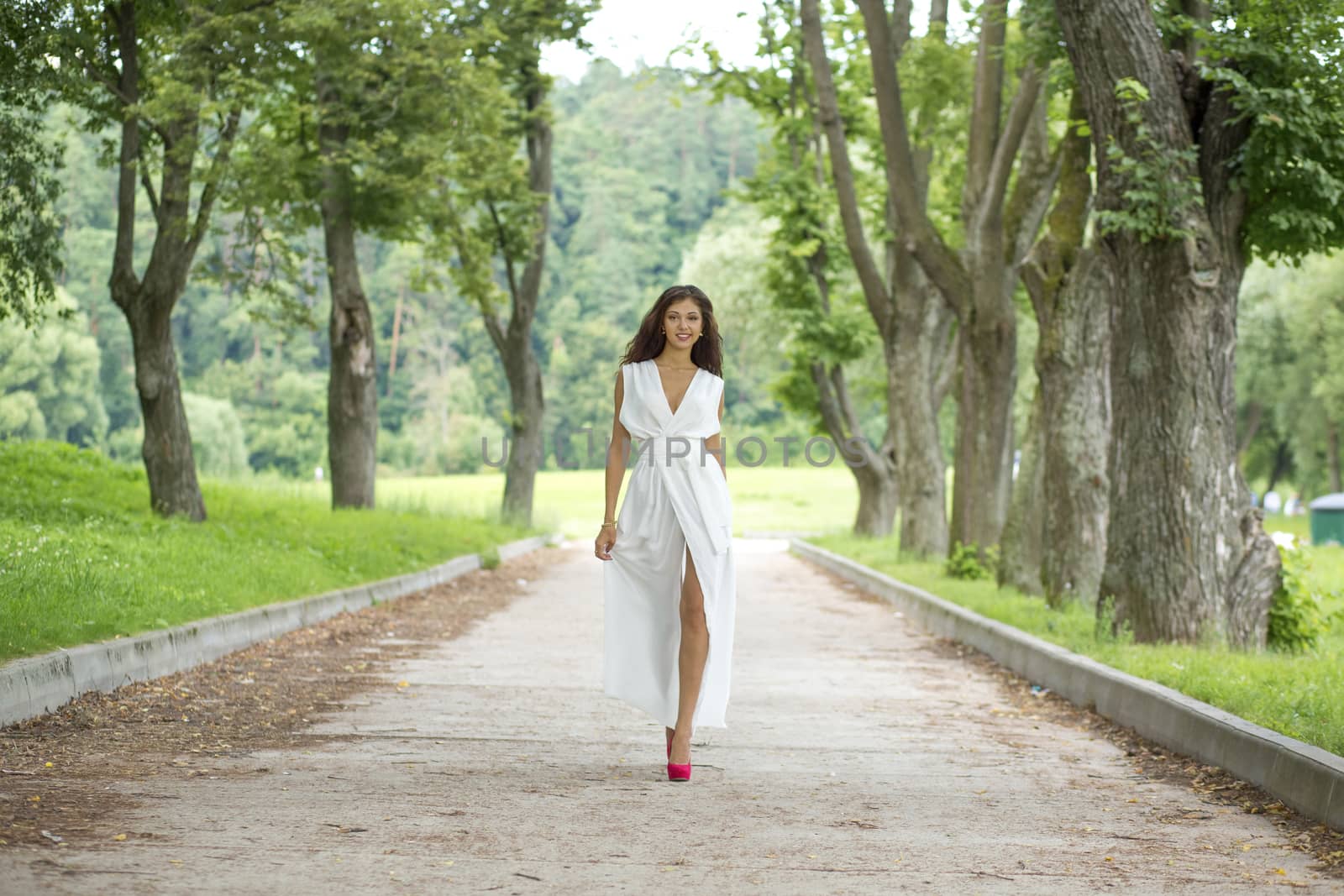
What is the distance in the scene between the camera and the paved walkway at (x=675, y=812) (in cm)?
512

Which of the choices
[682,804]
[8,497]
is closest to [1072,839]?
[682,804]

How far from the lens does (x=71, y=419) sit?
2901 inches

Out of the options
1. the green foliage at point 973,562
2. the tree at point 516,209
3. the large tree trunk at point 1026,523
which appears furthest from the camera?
the tree at point 516,209

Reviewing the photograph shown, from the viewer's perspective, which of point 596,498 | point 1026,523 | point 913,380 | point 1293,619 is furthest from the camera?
point 596,498

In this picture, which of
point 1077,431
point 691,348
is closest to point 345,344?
point 1077,431

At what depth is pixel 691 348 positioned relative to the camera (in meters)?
7.31

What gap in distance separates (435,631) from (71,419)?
2540 inches

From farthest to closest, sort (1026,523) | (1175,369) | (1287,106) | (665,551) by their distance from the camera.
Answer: (1026,523) → (1175,369) → (1287,106) → (665,551)

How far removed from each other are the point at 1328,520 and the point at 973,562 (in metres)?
26.2

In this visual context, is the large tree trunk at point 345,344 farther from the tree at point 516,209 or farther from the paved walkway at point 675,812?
the paved walkway at point 675,812

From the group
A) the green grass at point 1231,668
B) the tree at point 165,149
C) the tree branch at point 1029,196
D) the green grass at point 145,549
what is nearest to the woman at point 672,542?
the green grass at point 1231,668

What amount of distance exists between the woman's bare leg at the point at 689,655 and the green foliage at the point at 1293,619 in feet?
19.1

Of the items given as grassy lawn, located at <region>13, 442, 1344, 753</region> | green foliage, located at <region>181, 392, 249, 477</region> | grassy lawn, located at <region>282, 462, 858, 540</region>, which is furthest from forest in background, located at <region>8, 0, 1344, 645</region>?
green foliage, located at <region>181, 392, 249, 477</region>

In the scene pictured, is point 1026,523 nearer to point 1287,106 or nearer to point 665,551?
point 1287,106
